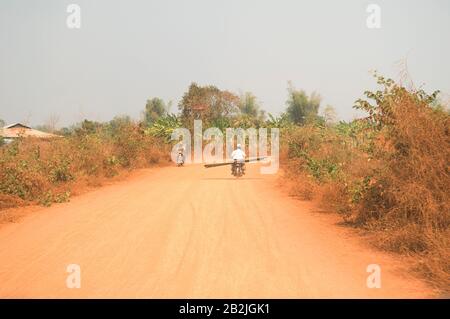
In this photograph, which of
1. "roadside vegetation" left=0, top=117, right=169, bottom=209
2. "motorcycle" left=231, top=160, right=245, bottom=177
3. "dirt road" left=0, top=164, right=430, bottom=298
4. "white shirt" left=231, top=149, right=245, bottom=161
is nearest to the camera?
"dirt road" left=0, top=164, right=430, bottom=298

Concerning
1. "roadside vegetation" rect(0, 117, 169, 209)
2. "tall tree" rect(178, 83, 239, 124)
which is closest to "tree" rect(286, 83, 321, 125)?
"tall tree" rect(178, 83, 239, 124)

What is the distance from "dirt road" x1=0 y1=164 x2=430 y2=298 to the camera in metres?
5.46

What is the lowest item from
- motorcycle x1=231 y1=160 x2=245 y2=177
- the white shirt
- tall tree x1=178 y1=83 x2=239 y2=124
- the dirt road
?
the dirt road

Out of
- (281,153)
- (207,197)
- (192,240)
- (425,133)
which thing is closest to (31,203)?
(207,197)

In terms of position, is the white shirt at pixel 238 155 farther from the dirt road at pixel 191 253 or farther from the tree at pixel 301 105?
the tree at pixel 301 105

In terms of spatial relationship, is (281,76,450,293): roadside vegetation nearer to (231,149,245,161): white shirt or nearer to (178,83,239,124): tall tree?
(231,149,245,161): white shirt

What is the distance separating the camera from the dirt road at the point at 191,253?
215 inches

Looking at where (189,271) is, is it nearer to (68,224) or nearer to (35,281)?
(35,281)

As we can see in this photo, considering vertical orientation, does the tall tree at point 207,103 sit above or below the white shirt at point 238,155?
above

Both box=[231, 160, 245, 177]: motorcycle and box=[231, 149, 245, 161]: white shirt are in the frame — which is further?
box=[231, 160, 245, 177]: motorcycle

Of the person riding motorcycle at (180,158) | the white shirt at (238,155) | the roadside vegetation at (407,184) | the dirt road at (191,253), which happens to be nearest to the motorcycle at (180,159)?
the person riding motorcycle at (180,158)

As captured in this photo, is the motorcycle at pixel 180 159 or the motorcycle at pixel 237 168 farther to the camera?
the motorcycle at pixel 180 159

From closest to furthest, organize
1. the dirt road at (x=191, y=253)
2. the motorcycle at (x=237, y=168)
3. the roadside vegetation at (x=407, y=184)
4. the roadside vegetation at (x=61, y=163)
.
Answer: the dirt road at (x=191, y=253) < the roadside vegetation at (x=407, y=184) < the roadside vegetation at (x=61, y=163) < the motorcycle at (x=237, y=168)

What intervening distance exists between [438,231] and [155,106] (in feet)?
210
